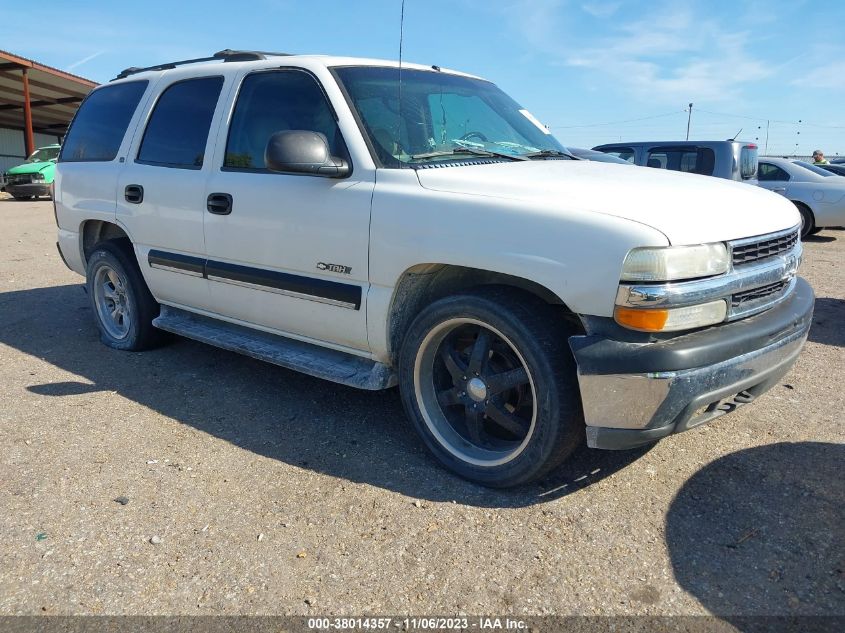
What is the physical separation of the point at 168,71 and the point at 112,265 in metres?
1.45

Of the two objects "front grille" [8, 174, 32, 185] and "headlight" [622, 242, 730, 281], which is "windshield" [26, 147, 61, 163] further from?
"headlight" [622, 242, 730, 281]

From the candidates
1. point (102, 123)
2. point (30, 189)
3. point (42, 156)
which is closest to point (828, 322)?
point (102, 123)

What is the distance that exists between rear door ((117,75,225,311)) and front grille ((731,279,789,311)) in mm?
2940

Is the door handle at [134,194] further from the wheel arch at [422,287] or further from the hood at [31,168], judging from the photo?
the hood at [31,168]

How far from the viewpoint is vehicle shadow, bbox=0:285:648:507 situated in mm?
3074

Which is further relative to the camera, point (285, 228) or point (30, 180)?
point (30, 180)

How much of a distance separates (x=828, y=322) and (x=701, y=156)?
14.5 ft

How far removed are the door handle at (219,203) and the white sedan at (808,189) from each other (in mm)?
10518

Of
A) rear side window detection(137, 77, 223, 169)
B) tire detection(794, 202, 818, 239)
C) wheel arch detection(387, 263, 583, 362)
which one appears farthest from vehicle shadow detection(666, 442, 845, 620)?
tire detection(794, 202, 818, 239)

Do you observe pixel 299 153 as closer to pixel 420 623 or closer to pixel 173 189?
pixel 173 189

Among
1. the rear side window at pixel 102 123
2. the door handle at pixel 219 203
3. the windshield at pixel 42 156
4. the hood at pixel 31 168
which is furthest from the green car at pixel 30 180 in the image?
the door handle at pixel 219 203

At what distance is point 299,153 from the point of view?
3.10 metres

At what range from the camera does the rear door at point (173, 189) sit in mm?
4051

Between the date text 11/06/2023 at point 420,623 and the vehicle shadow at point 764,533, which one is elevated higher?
the vehicle shadow at point 764,533
